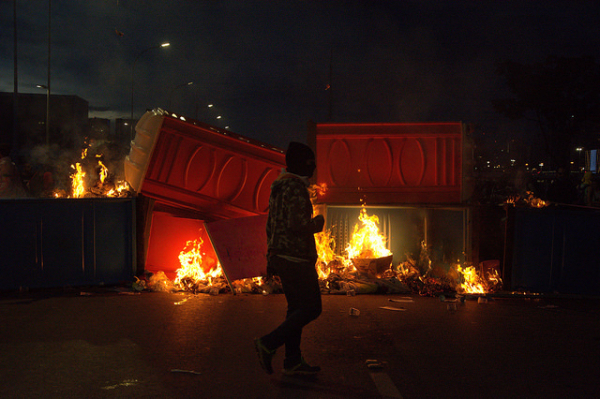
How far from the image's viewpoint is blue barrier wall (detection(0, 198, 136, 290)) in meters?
7.96

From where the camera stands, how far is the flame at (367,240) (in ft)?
30.7

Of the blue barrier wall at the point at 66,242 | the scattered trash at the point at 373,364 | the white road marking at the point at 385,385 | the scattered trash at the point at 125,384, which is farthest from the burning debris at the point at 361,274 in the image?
the scattered trash at the point at 125,384

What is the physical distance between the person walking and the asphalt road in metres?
0.24

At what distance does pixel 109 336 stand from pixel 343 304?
120 inches

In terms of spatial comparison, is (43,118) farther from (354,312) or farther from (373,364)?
(373,364)

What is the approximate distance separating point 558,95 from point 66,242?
127 feet

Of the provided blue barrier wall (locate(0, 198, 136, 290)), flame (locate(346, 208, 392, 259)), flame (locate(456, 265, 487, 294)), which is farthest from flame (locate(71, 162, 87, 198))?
flame (locate(456, 265, 487, 294))

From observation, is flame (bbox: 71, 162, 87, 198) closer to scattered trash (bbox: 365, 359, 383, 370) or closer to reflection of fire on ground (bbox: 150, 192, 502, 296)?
reflection of fire on ground (bbox: 150, 192, 502, 296)

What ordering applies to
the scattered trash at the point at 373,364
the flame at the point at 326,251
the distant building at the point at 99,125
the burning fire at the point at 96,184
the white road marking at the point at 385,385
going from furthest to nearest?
the distant building at the point at 99,125 → the burning fire at the point at 96,184 → the flame at the point at 326,251 → the scattered trash at the point at 373,364 → the white road marking at the point at 385,385

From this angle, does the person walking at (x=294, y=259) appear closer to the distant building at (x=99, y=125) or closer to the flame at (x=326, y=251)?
the flame at (x=326, y=251)

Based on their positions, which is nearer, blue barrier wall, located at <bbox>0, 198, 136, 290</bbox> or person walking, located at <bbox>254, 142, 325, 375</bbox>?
person walking, located at <bbox>254, 142, 325, 375</bbox>

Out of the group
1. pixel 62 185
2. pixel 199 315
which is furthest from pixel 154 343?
pixel 62 185

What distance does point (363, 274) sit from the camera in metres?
8.76

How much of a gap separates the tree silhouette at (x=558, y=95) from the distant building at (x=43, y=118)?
4840 cm
